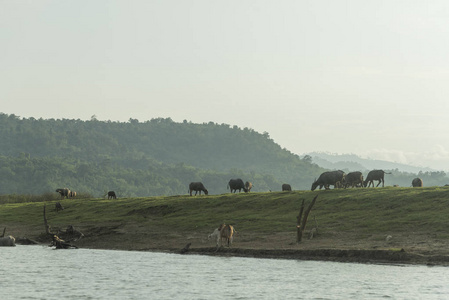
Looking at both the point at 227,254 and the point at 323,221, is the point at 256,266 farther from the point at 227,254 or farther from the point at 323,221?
the point at 323,221

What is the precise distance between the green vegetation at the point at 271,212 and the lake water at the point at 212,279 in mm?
9790

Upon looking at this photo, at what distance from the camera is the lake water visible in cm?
3031

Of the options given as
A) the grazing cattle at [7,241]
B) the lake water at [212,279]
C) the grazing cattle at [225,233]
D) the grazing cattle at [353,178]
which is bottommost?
the lake water at [212,279]

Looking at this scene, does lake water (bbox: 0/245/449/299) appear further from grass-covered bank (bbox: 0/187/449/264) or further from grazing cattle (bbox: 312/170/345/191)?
grazing cattle (bbox: 312/170/345/191)

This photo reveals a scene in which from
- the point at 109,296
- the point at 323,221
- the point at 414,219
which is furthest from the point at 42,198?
the point at 109,296

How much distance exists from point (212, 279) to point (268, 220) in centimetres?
2094

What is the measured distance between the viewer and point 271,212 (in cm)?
Answer: 5909

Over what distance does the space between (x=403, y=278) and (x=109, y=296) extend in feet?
45.7

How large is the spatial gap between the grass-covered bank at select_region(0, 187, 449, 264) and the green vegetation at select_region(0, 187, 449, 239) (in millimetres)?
66

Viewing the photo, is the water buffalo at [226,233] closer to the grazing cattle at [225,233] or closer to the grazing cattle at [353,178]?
the grazing cattle at [225,233]

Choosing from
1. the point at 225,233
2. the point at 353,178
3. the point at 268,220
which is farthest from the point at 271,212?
the point at 225,233

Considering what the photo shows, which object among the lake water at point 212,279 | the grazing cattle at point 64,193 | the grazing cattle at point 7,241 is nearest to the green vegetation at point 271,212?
the grazing cattle at point 7,241

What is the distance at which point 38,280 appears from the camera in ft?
117

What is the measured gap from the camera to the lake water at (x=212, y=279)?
99.5 ft
